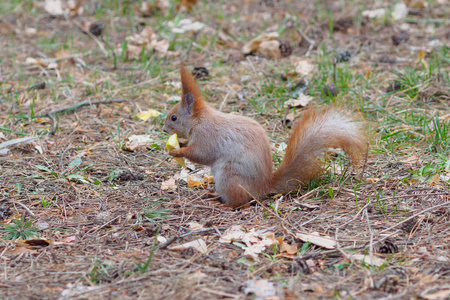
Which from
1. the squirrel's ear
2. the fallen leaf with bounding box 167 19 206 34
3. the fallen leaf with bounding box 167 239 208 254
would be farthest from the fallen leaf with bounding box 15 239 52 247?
the fallen leaf with bounding box 167 19 206 34

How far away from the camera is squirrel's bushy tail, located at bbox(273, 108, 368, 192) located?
2.32 m

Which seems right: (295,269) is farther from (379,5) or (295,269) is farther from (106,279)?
(379,5)

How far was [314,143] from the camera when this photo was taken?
2.37m

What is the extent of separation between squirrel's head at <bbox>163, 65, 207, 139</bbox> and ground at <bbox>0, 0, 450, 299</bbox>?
300mm

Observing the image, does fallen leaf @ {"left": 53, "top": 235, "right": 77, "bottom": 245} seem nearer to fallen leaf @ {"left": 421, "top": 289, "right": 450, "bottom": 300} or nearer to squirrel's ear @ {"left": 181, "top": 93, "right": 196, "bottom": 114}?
squirrel's ear @ {"left": 181, "top": 93, "right": 196, "bottom": 114}

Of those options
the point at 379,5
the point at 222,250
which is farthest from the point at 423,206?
the point at 379,5

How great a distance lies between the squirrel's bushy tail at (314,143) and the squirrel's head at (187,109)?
57 cm

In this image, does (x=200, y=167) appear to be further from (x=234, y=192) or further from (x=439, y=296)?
(x=439, y=296)

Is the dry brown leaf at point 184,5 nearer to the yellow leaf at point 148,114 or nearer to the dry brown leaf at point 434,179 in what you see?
the yellow leaf at point 148,114

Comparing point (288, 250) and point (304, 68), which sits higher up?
point (304, 68)

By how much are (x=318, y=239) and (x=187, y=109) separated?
1.15 meters

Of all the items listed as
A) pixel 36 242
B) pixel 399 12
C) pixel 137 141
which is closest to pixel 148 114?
pixel 137 141

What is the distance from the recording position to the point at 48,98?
3820 millimetres

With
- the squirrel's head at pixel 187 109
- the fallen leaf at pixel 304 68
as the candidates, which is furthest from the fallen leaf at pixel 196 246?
the fallen leaf at pixel 304 68
